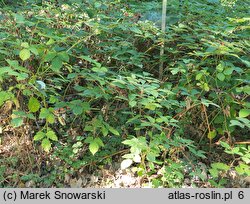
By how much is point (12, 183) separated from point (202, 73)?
152 centimetres

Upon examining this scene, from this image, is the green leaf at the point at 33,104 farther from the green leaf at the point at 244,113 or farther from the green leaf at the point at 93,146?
the green leaf at the point at 244,113

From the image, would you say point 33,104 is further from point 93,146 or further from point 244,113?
point 244,113

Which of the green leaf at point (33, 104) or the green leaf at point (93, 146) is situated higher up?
the green leaf at point (33, 104)

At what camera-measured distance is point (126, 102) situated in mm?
2711

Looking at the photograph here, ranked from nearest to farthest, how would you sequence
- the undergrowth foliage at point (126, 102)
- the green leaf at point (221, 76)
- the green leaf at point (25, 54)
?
the green leaf at point (25, 54), the undergrowth foliage at point (126, 102), the green leaf at point (221, 76)

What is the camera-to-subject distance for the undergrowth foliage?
2311mm

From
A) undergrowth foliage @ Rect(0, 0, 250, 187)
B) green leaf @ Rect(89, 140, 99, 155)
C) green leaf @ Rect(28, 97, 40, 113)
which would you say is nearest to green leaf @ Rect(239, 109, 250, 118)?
undergrowth foliage @ Rect(0, 0, 250, 187)

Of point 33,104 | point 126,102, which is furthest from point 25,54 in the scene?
point 126,102

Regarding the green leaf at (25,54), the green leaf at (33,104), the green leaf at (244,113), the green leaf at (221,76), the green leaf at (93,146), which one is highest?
the green leaf at (25,54)

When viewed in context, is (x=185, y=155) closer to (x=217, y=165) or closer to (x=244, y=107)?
(x=217, y=165)

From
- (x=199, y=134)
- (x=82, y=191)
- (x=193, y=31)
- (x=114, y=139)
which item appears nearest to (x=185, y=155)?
(x=199, y=134)

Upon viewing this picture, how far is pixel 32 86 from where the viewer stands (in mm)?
2291

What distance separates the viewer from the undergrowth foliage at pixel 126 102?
2311 mm

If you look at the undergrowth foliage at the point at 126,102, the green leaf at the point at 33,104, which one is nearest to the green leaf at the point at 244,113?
the undergrowth foliage at the point at 126,102
